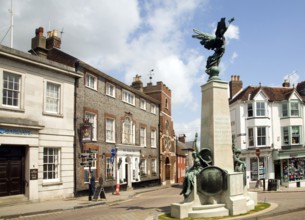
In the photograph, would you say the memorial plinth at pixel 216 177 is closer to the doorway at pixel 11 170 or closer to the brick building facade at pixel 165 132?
the doorway at pixel 11 170

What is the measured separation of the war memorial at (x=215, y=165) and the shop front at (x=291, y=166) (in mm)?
22663

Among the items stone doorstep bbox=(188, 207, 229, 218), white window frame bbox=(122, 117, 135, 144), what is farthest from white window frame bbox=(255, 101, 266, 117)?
stone doorstep bbox=(188, 207, 229, 218)

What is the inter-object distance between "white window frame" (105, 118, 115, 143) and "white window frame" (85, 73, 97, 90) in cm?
336

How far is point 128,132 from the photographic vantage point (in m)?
33.3

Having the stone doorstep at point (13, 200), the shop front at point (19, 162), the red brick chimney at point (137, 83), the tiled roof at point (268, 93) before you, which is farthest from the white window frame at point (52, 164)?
the tiled roof at point (268, 93)

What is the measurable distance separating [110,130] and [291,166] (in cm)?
1906

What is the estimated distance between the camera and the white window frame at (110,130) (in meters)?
29.4

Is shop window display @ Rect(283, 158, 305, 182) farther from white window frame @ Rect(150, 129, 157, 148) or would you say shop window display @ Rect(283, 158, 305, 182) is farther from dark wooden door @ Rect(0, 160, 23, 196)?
dark wooden door @ Rect(0, 160, 23, 196)

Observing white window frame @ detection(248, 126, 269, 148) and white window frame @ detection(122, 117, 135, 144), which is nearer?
white window frame @ detection(122, 117, 135, 144)

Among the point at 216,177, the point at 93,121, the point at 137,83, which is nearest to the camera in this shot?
the point at 216,177

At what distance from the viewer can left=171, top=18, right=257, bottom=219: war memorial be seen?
12.8 m

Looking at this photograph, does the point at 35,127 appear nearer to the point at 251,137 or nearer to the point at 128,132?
the point at 128,132

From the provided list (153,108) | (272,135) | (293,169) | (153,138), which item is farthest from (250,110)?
(153,138)

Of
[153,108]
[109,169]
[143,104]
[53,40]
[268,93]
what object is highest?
[53,40]
